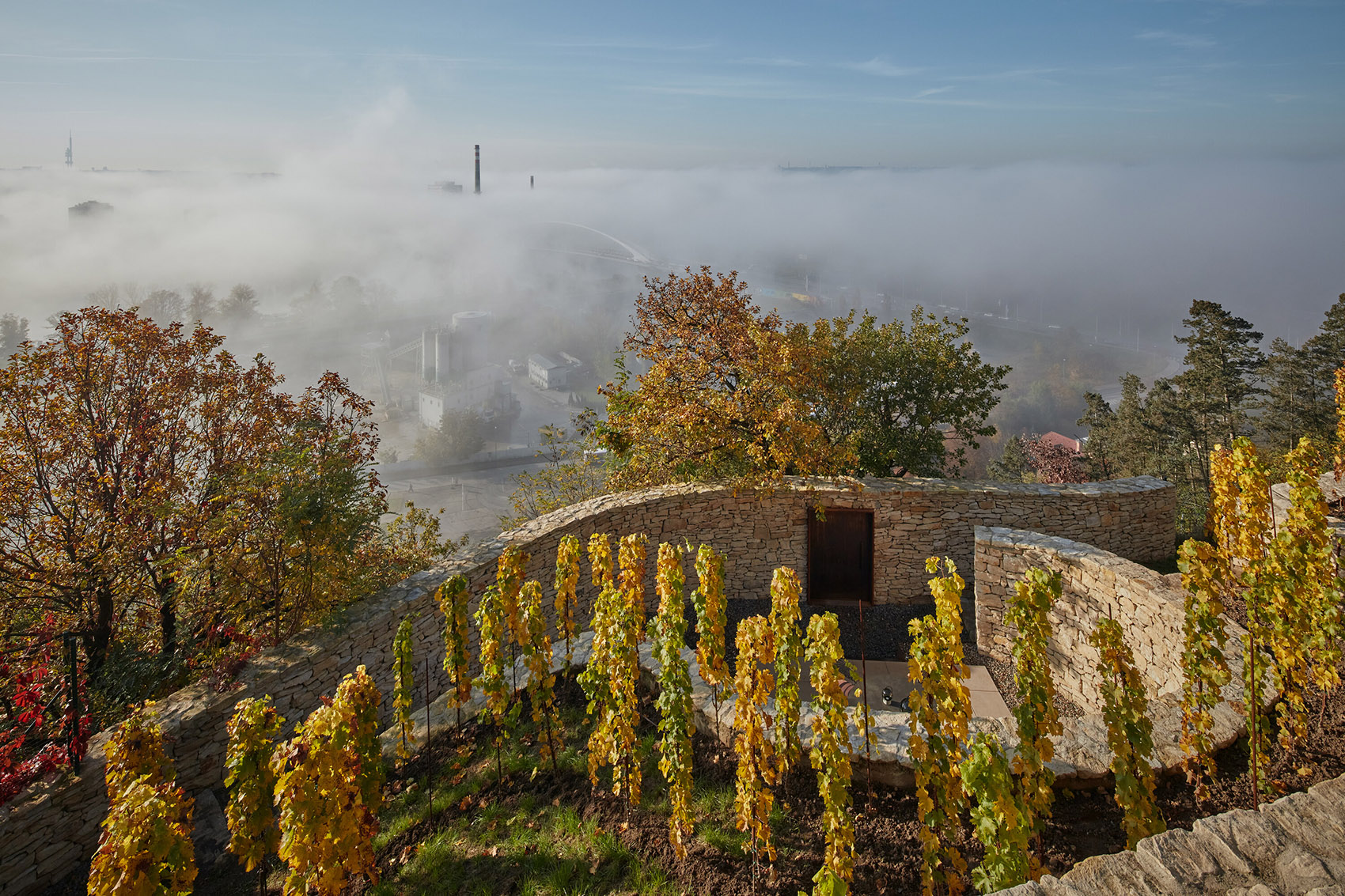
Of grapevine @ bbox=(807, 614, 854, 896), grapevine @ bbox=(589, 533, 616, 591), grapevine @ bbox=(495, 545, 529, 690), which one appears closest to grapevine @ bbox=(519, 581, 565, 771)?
grapevine @ bbox=(495, 545, 529, 690)

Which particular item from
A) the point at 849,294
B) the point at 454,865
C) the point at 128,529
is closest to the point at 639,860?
the point at 454,865

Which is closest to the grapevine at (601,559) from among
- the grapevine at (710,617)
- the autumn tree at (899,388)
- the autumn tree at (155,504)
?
the grapevine at (710,617)

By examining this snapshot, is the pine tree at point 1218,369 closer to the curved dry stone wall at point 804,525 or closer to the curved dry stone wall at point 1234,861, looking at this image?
the curved dry stone wall at point 804,525

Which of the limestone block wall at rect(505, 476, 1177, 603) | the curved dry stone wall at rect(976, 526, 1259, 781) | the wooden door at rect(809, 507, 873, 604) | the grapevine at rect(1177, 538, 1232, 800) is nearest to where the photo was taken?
the grapevine at rect(1177, 538, 1232, 800)

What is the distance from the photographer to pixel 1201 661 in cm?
532

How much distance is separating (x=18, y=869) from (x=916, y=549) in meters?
11.9

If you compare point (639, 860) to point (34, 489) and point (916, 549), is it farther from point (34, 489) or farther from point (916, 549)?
point (34, 489)

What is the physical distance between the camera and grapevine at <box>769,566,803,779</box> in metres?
5.12

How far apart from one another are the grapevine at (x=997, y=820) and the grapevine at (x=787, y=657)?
1382 millimetres

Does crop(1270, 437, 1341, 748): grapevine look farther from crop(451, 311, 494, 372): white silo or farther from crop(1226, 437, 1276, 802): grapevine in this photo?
crop(451, 311, 494, 372): white silo

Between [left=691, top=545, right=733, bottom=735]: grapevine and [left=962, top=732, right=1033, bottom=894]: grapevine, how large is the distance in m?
2.31

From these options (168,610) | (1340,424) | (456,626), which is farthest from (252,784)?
(1340,424)

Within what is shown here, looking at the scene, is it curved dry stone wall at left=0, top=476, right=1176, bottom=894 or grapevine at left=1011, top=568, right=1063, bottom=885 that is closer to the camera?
grapevine at left=1011, top=568, right=1063, bottom=885

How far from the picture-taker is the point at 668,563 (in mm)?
6039
